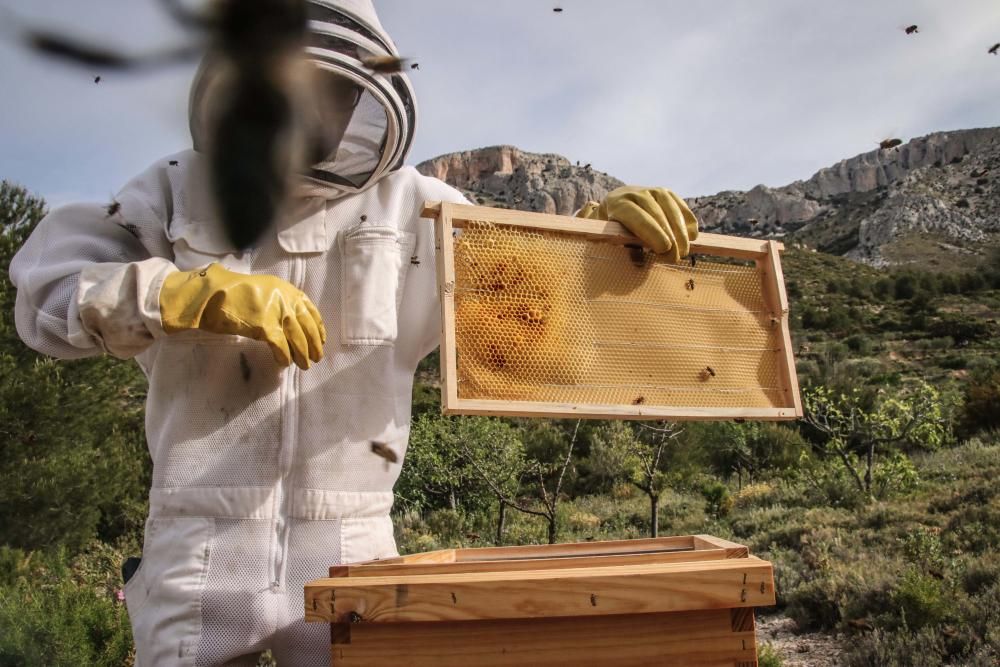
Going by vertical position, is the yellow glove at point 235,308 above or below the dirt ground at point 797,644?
above

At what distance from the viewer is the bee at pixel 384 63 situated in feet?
6.75

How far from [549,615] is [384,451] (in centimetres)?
86

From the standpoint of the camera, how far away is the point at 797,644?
6.48 m

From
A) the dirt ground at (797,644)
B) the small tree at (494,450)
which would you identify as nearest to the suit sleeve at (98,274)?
the dirt ground at (797,644)

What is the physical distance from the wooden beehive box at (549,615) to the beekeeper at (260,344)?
20.0 inches

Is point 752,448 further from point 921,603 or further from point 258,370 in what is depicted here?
point 258,370

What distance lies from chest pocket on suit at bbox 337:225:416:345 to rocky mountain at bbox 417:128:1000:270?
66.9 ft

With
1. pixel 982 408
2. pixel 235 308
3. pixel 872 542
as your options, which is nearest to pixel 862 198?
pixel 982 408

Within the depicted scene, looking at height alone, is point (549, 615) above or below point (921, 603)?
above

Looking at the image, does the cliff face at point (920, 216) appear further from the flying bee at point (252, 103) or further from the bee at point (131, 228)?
the flying bee at point (252, 103)

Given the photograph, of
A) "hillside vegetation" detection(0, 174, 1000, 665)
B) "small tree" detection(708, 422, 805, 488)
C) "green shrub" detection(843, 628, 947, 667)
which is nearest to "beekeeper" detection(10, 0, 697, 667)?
"hillside vegetation" detection(0, 174, 1000, 665)

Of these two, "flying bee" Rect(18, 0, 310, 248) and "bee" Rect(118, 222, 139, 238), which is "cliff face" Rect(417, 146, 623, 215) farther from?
"flying bee" Rect(18, 0, 310, 248)

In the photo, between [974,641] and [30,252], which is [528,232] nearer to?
[30,252]

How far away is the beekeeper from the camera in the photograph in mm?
1978
